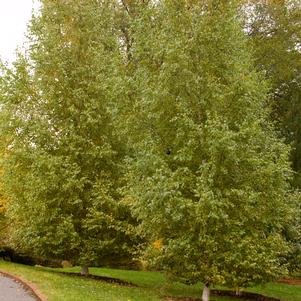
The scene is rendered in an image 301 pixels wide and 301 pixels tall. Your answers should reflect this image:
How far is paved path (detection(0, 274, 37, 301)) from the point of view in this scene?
12492 mm

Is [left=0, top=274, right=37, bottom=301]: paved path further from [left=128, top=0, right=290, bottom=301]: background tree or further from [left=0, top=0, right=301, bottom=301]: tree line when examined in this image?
[left=128, top=0, right=290, bottom=301]: background tree

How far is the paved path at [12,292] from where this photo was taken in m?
12.5

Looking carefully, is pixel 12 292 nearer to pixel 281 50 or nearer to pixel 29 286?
pixel 29 286

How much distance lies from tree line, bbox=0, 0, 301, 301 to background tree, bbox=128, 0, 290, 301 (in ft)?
0.13

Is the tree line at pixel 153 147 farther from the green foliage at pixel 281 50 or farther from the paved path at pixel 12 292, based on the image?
the green foliage at pixel 281 50

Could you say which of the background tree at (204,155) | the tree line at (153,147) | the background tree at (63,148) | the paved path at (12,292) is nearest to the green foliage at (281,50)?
the tree line at (153,147)

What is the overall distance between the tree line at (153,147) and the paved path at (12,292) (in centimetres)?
356

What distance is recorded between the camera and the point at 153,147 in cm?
1475

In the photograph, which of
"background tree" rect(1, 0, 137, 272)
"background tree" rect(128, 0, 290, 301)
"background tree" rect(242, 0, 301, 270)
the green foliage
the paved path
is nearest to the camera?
the paved path

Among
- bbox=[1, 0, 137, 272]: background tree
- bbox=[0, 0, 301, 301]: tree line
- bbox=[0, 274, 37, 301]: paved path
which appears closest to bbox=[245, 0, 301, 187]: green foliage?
bbox=[0, 0, 301, 301]: tree line

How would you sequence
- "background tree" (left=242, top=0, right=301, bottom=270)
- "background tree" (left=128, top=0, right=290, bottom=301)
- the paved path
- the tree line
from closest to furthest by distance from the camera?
the paved path → "background tree" (left=128, top=0, right=290, bottom=301) → the tree line → "background tree" (left=242, top=0, right=301, bottom=270)

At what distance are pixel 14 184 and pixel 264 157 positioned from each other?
978 cm

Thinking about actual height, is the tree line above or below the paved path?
above

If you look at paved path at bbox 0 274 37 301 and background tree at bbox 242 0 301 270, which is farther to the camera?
background tree at bbox 242 0 301 270
